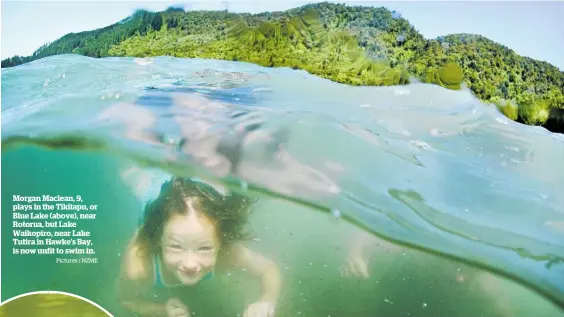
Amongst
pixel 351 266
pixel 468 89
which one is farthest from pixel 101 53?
pixel 468 89

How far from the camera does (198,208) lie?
12.7 feet

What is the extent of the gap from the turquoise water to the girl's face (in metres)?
0.19

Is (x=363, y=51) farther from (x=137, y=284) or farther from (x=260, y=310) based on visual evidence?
(x=137, y=284)

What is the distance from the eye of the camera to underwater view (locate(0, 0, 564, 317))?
3.76 m

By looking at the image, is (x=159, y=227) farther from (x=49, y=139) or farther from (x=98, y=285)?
(x=49, y=139)

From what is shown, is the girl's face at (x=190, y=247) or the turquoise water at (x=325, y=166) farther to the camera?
the turquoise water at (x=325, y=166)

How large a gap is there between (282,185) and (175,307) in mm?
1432

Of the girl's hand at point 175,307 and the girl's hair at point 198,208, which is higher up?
the girl's hair at point 198,208

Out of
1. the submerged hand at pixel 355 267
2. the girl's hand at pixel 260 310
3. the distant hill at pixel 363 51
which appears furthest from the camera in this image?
the distant hill at pixel 363 51

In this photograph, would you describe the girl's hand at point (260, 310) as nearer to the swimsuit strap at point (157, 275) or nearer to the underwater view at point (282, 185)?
the underwater view at point (282, 185)

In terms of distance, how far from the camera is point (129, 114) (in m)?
4.14

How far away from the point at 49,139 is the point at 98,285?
1513mm

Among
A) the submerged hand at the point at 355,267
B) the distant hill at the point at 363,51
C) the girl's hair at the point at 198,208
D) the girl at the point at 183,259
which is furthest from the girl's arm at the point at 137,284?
the distant hill at the point at 363,51

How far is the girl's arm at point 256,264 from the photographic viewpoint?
3729 mm
